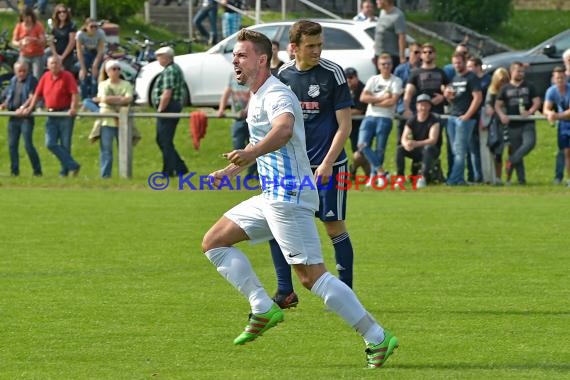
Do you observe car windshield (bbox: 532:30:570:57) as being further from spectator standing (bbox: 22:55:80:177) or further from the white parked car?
spectator standing (bbox: 22:55:80:177)

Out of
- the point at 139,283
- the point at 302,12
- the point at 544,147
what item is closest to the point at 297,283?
the point at 139,283

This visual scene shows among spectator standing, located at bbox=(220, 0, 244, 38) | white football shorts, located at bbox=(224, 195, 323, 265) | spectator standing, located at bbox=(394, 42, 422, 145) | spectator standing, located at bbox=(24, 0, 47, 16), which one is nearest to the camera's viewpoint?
white football shorts, located at bbox=(224, 195, 323, 265)

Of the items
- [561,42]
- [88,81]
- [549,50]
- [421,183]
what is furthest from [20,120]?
[561,42]

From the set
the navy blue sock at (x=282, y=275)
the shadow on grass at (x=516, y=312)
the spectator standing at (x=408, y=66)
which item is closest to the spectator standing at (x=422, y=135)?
the spectator standing at (x=408, y=66)

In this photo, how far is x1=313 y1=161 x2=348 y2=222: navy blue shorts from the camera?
33.9ft

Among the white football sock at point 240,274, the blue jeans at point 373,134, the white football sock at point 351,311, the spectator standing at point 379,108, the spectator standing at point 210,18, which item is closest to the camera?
the white football sock at point 351,311

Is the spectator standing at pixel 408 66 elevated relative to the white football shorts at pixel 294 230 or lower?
elevated

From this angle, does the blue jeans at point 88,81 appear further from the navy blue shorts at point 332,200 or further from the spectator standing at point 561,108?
the navy blue shorts at point 332,200

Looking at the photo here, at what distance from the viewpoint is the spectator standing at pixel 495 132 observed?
21922mm

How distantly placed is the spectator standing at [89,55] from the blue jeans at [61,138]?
3.79 meters

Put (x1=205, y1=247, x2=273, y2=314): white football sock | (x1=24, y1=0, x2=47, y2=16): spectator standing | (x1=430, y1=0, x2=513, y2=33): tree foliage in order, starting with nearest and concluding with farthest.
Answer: (x1=205, y1=247, x2=273, y2=314): white football sock
(x1=24, y1=0, x2=47, y2=16): spectator standing
(x1=430, y1=0, x2=513, y2=33): tree foliage

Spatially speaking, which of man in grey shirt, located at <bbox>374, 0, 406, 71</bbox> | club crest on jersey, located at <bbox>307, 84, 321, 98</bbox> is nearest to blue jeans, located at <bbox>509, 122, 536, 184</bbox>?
man in grey shirt, located at <bbox>374, 0, 406, 71</bbox>

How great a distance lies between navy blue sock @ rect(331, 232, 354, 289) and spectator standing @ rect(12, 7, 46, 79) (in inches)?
626

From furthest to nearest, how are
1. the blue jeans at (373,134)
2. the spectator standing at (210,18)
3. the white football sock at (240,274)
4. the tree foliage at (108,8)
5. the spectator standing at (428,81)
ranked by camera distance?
the tree foliage at (108,8) → the spectator standing at (210,18) → the blue jeans at (373,134) → the spectator standing at (428,81) → the white football sock at (240,274)
